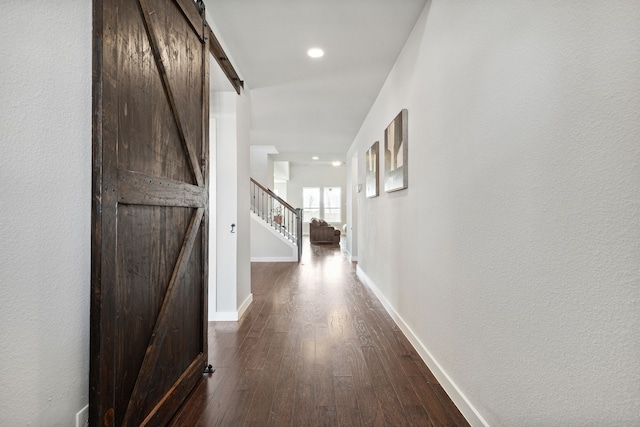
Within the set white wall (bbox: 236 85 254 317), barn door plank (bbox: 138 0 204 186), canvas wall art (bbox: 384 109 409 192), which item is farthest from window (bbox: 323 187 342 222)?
barn door plank (bbox: 138 0 204 186)

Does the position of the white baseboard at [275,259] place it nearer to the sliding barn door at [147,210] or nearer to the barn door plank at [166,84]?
the sliding barn door at [147,210]

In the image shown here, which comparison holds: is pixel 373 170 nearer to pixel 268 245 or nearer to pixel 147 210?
pixel 147 210

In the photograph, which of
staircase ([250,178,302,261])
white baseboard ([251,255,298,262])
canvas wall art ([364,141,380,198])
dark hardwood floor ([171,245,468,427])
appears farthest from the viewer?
staircase ([250,178,302,261])

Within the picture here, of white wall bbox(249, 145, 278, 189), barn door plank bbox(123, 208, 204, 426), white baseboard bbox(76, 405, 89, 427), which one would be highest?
white wall bbox(249, 145, 278, 189)

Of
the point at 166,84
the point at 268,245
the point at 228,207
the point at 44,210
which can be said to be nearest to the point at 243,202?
the point at 228,207

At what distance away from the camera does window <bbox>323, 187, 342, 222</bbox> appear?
13719 millimetres

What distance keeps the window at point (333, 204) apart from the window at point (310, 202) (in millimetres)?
334

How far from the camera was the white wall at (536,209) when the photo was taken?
2.92 feet

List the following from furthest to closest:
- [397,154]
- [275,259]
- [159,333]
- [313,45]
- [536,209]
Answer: [275,259] < [397,154] < [313,45] < [159,333] < [536,209]

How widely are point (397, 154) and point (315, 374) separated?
203 cm

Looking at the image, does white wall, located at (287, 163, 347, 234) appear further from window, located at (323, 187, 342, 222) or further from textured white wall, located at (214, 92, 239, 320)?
textured white wall, located at (214, 92, 239, 320)

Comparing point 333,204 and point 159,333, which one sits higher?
point 333,204

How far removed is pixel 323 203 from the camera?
45.0 feet

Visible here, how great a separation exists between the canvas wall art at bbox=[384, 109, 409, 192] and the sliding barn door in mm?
1652
